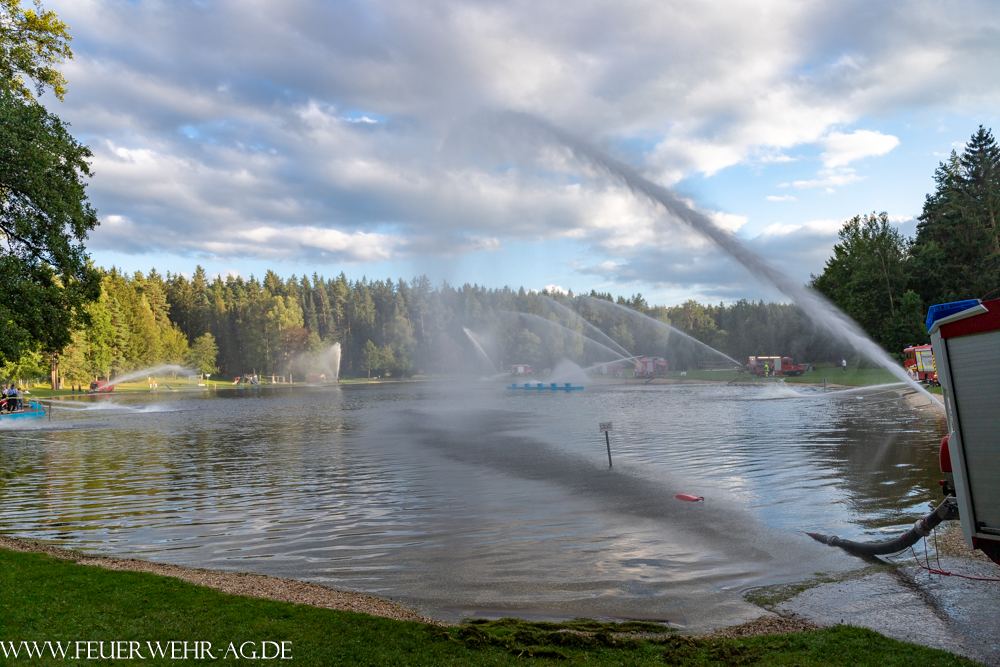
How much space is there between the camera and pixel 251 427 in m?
41.8

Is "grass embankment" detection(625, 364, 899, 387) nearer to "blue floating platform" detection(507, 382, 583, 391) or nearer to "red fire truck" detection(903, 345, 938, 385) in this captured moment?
"red fire truck" detection(903, 345, 938, 385)

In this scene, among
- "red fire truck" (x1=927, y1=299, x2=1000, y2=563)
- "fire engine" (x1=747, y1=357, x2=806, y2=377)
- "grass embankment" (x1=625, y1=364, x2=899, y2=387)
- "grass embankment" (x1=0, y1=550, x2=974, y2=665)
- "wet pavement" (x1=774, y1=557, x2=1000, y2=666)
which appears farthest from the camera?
"fire engine" (x1=747, y1=357, x2=806, y2=377)

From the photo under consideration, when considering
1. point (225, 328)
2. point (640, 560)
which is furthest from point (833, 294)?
point (225, 328)

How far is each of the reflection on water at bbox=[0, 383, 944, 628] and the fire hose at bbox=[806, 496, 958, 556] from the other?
1.31 feet

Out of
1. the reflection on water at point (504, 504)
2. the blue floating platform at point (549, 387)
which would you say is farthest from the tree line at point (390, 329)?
the reflection on water at point (504, 504)

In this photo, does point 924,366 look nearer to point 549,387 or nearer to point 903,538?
point 549,387

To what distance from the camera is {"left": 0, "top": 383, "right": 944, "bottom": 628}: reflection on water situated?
1073 cm

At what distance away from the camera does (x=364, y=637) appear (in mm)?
7582

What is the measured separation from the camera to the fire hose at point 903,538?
972cm

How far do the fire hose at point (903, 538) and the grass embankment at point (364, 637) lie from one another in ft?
11.7

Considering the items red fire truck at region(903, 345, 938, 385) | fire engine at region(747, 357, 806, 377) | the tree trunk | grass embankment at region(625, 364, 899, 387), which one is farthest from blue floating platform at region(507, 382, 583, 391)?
the tree trunk

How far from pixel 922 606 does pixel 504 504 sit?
10446mm

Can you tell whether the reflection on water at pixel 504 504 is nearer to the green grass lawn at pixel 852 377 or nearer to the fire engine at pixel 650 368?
the green grass lawn at pixel 852 377

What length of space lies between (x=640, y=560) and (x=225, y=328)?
16220 cm
